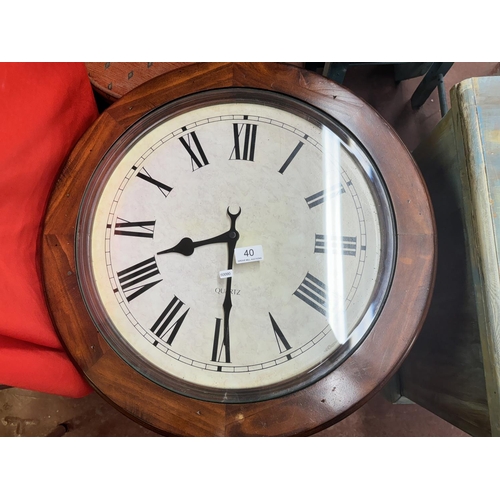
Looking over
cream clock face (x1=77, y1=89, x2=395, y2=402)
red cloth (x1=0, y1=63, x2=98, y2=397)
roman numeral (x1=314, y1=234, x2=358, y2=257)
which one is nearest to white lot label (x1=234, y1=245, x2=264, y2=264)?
cream clock face (x1=77, y1=89, x2=395, y2=402)

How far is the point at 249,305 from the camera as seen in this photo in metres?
0.78

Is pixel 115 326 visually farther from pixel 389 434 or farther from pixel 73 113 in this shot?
pixel 389 434

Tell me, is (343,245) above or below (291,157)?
below

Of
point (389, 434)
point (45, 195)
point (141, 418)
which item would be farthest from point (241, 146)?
point (389, 434)

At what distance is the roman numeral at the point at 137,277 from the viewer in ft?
2.59

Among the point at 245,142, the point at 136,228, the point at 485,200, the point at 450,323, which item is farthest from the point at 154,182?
the point at 450,323

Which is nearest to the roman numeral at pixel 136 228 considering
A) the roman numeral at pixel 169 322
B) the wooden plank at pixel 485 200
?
the roman numeral at pixel 169 322

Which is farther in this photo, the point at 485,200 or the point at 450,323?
the point at 450,323

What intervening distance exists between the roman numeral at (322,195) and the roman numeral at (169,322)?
12.8 inches

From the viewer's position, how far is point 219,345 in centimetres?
77

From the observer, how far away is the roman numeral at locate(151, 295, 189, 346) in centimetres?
77

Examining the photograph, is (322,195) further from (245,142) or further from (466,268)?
(466,268)

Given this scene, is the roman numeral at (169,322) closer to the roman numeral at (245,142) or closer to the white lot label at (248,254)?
the white lot label at (248,254)

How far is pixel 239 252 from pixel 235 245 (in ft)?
0.05
